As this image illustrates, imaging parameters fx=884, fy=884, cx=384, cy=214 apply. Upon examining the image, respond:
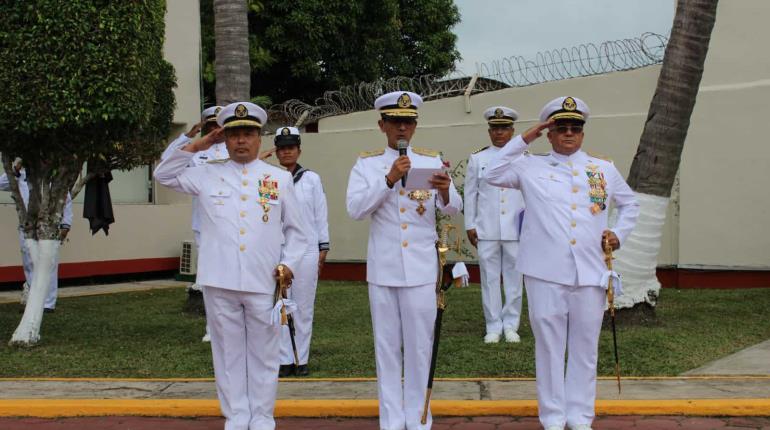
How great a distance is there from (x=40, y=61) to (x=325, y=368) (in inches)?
146

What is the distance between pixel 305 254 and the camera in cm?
716

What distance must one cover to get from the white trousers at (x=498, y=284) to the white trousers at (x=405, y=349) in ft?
9.90

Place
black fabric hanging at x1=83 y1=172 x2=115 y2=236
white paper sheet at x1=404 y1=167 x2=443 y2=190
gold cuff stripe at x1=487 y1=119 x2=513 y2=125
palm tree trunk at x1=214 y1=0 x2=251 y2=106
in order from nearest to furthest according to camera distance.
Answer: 1. white paper sheet at x1=404 y1=167 x2=443 y2=190
2. gold cuff stripe at x1=487 y1=119 x2=513 y2=125
3. palm tree trunk at x1=214 y1=0 x2=251 y2=106
4. black fabric hanging at x1=83 y1=172 x2=115 y2=236

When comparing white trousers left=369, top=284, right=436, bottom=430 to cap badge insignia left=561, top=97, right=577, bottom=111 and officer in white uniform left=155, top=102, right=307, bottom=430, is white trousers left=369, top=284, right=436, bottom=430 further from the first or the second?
cap badge insignia left=561, top=97, right=577, bottom=111

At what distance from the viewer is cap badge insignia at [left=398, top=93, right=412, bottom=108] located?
5.29 meters

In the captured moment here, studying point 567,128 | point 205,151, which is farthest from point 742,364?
point 205,151

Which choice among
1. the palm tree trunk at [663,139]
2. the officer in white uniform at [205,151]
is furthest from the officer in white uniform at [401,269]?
the palm tree trunk at [663,139]

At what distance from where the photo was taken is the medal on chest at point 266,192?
5324 mm

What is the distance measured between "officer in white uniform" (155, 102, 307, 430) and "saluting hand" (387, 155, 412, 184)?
750mm

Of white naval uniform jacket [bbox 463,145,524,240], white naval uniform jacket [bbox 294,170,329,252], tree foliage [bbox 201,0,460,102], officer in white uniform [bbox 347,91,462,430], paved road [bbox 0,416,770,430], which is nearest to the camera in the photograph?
officer in white uniform [bbox 347,91,462,430]

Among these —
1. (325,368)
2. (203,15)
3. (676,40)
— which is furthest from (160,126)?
(203,15)

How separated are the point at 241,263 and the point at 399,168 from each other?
1.09m

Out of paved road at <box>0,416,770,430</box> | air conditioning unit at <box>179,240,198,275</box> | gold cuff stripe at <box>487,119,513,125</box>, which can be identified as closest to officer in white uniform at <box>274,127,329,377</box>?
paved road at <box>0,416,770,430</box>

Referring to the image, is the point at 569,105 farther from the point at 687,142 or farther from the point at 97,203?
the point at 97,203
